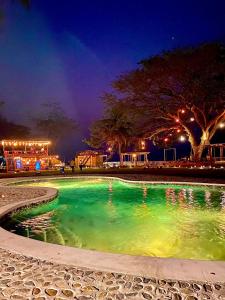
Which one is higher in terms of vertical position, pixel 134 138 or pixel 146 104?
pixel 146 104

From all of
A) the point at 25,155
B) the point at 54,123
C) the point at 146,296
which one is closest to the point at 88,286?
the point at 146,296

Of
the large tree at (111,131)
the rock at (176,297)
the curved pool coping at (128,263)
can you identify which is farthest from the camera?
the large tree at (111,131)

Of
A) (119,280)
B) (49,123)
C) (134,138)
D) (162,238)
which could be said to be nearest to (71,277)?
(119,280)

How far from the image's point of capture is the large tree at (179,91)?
81.8 feet

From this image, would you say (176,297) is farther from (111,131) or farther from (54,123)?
(54,123)

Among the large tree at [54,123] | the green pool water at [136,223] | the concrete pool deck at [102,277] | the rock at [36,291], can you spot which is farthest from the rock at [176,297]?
the large tree at [54,123]

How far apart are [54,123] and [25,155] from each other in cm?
1991

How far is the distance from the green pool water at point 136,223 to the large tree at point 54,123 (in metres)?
41.2

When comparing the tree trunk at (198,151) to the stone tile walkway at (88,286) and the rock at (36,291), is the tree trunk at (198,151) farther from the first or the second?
the rock at (36,291)

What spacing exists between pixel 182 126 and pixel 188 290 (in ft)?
91.2

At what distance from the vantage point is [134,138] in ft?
111

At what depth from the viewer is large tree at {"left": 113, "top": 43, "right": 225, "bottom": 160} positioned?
24.9 m

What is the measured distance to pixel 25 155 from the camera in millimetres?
33875

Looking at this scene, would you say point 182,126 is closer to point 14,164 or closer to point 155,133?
point 155,133
